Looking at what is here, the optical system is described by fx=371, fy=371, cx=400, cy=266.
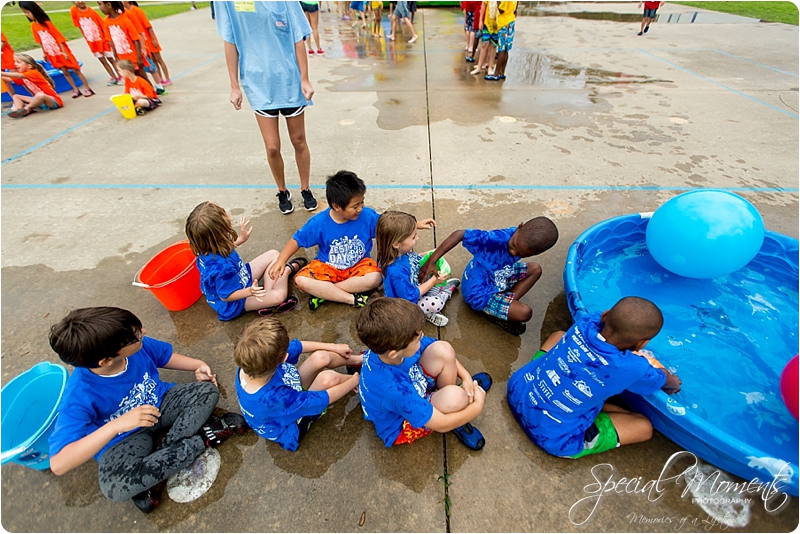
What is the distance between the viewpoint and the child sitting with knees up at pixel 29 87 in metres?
6.20

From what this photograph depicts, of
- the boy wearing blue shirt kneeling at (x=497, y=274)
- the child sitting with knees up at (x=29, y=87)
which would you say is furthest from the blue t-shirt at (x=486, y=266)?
the child sitting with knees up at (x=29, y=87)

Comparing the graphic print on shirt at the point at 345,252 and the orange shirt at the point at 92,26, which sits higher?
the orange shirt at the point at 92,26

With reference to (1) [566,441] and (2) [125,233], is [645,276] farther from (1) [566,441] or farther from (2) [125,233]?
(2) [125,233]

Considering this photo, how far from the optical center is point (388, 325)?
159 centimetres

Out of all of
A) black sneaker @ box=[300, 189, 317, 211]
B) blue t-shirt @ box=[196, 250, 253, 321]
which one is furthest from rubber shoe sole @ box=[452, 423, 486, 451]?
black sneaker @ box=[300, 189, 317, 211]

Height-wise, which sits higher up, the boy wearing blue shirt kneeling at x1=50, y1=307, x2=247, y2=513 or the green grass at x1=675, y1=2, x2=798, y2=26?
the green grass at x1=675, y1=2, x2=798, y2=26

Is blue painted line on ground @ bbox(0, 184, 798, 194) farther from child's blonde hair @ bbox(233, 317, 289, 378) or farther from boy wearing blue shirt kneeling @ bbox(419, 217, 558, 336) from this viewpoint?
child's blonde hair @ bbox(233, 317, 289, 378)

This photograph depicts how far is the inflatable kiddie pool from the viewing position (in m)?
1.70

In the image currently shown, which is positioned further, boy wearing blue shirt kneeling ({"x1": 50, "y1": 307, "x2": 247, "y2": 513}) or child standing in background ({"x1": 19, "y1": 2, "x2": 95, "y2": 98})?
child standing in background ({"x1": 19, "y1": 2, "x2": 95, "y2": 98})

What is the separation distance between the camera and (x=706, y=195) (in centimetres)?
248

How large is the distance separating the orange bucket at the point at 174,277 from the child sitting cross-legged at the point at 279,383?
1165 millimetres

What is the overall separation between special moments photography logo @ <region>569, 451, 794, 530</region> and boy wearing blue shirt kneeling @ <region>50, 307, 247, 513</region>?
1.85 m

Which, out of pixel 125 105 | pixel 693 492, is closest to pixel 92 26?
pixel 125 105

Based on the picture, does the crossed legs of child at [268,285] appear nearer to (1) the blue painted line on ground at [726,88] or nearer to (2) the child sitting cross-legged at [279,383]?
(2) the child sitting cross-legged at [279,383]
